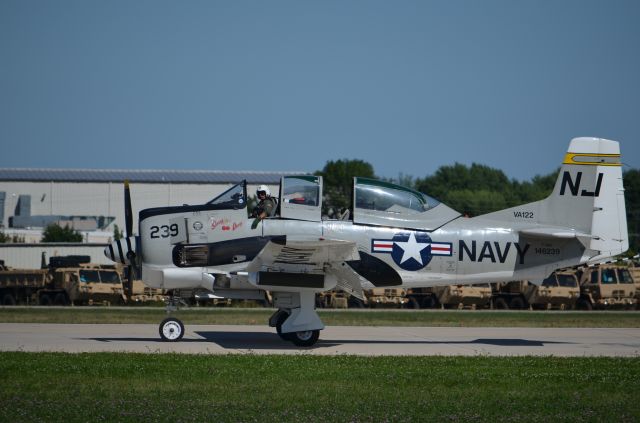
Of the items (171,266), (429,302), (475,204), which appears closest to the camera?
(171,266)

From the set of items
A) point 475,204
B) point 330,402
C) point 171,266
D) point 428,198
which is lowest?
point 330,402

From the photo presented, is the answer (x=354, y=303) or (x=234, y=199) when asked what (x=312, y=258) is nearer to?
(x=234, y=199)

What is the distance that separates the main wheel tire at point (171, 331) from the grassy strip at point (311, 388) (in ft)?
9.53

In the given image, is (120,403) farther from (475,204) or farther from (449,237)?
(475,204)

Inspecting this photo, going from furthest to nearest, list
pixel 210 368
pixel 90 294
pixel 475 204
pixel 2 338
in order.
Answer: pixel 475 204 < pixel 90 294 < pixel 2 338 < pixel 210 368

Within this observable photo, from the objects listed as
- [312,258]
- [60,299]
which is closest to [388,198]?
[312,258]

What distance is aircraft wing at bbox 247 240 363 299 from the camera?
16047 millimetres

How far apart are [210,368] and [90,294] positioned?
2407 cm

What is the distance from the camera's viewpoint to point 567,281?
37406 millimetres

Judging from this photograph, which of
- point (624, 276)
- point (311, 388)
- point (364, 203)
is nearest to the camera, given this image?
point (311, 388)

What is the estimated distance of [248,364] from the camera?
14.1m

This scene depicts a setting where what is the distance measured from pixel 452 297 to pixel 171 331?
21.3 meters

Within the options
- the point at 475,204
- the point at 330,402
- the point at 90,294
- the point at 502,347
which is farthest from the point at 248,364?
the point at 475,204

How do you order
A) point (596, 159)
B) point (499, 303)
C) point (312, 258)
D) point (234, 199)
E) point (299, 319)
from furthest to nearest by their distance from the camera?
1. point (499, 303)
2. point (596, 159)
3. point (234, 199)
4. point (299, 319)
5. point (312, 258)
